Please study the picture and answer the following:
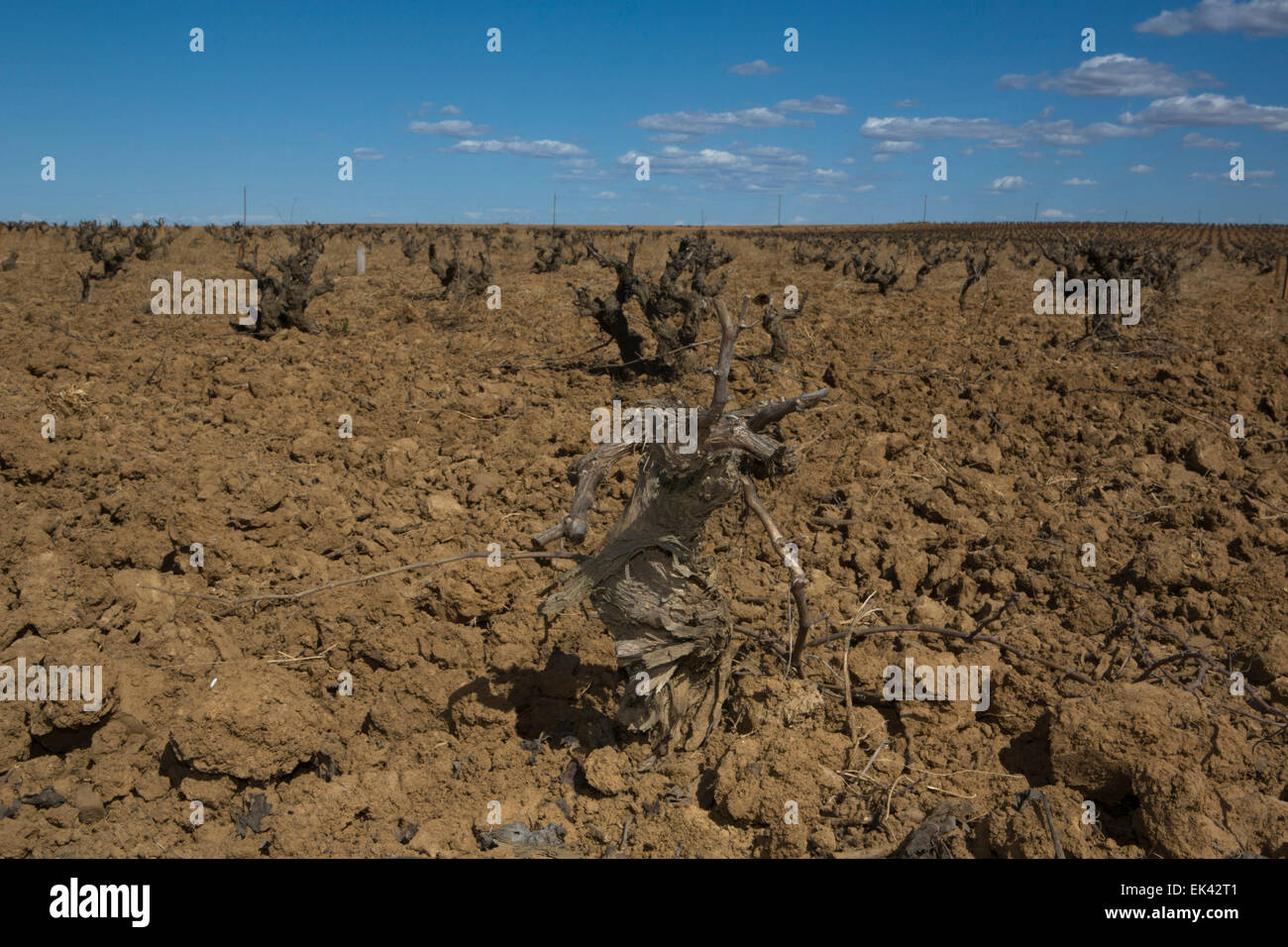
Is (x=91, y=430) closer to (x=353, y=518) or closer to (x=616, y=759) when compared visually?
(x=353, y=518)

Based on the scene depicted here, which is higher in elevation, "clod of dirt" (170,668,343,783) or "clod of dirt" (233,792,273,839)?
"clod of dirt" (170,668,343,783)

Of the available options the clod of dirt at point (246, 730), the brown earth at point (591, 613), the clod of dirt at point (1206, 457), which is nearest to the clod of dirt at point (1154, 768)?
the brown earth at point (591, 613)

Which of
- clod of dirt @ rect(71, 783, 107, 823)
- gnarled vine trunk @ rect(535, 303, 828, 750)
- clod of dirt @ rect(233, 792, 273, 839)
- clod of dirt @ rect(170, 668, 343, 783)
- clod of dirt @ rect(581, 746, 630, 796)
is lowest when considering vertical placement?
clod of dirt @ rect(233, 792, 273, 839)

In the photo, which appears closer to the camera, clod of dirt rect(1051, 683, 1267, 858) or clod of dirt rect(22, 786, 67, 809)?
clod of dirt rect(1051, 683, 1267, 858)

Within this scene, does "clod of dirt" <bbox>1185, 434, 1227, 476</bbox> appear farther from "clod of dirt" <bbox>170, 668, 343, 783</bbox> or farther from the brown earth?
"clod of dirt" <bbox>170, 668, 343, 783</bbox>

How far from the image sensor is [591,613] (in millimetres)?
4445

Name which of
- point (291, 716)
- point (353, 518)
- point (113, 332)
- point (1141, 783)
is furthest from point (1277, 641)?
point (113, 332)

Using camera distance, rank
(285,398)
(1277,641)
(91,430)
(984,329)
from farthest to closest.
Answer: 1. (984,329)
2. (285,398)
3. (91,430)
4. (1277,641)

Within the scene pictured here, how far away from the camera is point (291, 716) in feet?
11.2

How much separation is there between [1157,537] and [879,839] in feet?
10.0

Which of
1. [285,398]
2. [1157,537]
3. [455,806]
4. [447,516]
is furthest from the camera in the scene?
[285,398]

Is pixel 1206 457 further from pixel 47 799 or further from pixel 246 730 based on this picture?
pixel 47 799

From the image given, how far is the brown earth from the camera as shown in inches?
122

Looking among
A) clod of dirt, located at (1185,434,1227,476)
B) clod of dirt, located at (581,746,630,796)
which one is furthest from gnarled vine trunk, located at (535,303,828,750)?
clod of dirt, located at (1185,434,1227,476)
